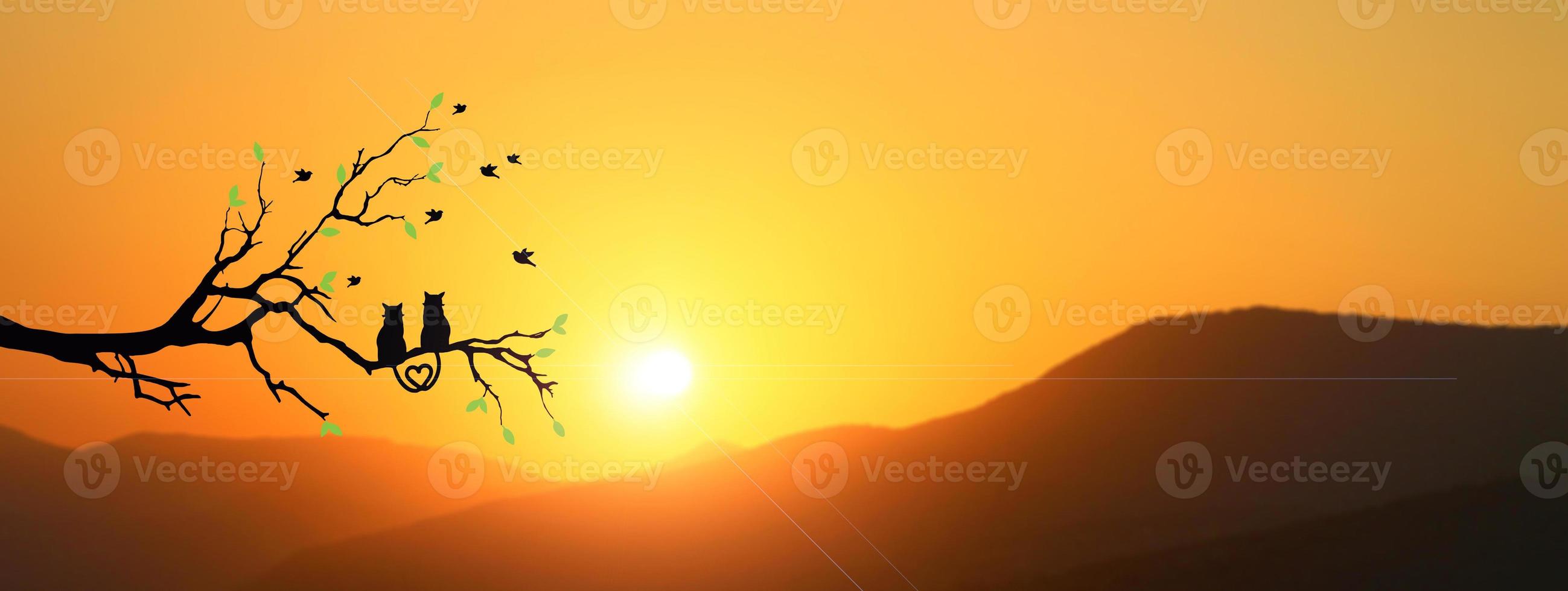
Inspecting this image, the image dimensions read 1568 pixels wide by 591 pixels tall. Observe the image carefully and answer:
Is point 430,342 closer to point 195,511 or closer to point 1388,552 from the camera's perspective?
point 195,511

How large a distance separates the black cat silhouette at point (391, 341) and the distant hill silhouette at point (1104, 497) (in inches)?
118

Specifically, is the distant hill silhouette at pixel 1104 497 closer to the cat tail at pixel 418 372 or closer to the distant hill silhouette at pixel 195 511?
the distant hill silhouette at pixel 195 511

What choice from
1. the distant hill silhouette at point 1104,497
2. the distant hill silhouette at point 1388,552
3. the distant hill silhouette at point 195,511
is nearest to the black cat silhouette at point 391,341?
the distant hill silhouette at point 195,511

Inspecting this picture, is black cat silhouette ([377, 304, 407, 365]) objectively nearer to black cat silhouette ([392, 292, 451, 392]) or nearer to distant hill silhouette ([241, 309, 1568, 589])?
black cat silhouette ([392, 292, 451, 392])

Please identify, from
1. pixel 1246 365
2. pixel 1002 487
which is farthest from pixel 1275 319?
pixel 1002 487

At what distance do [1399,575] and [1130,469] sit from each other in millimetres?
2027

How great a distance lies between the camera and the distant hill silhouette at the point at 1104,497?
19.4ft

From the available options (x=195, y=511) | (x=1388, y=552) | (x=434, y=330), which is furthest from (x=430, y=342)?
(x=1388, y=552)

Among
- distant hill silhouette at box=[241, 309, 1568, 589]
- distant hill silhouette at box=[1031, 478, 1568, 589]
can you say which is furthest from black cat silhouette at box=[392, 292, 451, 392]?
distant hill silhouette at box=[1031, 478, 1568, 589]

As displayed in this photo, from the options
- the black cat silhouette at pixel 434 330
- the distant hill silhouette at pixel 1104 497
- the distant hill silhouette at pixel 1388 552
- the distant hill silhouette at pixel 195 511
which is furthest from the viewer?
the distant hill silhouette at pixel 1388 552

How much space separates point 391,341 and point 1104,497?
4962 millimetres

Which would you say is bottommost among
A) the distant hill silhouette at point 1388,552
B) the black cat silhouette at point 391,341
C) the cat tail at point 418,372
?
the cat tail at point 418,372

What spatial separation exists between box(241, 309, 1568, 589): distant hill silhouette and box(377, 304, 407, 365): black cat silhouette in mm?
2992

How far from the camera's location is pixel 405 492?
568 centimetres
